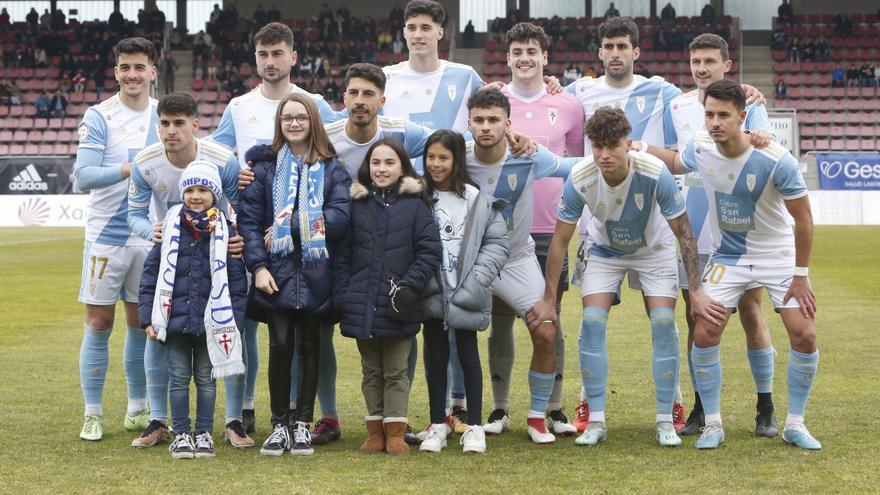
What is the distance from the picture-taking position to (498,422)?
6672 mm

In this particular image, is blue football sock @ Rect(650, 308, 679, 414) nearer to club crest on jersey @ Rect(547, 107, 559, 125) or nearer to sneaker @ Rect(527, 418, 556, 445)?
sneaker @ Rect(527, 418, 556, 445)

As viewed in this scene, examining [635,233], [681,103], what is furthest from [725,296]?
[681,103]

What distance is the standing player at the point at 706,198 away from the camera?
6485 mm

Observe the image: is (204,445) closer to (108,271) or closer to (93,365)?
(93,365)

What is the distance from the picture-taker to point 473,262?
6.19m

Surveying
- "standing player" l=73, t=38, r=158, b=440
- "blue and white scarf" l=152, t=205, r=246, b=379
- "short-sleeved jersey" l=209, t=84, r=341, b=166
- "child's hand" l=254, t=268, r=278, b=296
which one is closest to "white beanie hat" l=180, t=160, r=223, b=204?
"blue and white scarf" l=152, t=205, r=246, b=379

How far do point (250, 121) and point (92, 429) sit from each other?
6.39 feet

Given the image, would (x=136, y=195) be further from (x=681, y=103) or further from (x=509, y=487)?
(x=681, y=103)

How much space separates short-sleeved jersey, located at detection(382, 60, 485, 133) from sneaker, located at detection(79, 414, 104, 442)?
8.29 feet

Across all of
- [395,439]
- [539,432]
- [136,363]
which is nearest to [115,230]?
[136,363]

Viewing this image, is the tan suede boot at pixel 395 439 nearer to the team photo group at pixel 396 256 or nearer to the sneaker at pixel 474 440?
the team photo group at pixel 396 256

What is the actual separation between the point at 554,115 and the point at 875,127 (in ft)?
94.5

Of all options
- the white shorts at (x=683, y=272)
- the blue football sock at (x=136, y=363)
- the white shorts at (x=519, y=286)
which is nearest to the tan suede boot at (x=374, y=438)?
the white shorts at (x=519, y=286)

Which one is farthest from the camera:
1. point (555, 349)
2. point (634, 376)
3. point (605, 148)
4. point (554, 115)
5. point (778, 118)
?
point (778, 118)
